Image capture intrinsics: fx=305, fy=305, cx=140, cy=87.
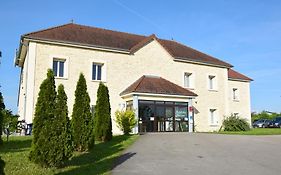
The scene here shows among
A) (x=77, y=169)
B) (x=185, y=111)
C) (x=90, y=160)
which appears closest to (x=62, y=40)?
(x=185, y=111)

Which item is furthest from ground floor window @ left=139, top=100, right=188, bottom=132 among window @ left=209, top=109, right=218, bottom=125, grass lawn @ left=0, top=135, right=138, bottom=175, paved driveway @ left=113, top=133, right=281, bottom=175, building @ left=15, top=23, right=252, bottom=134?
grass lawn @ left=0, top=135, right=138, bottom=175

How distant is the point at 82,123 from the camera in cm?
1303

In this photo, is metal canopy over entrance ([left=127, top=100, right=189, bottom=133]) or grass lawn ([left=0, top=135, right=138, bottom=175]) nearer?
grass lawn ([left=0, top=135, right=138, bottom=175])

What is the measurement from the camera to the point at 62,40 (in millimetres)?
22703

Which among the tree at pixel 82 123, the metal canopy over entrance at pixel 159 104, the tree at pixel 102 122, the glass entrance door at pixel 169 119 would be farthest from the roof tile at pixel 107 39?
the tree at pixel 82 123

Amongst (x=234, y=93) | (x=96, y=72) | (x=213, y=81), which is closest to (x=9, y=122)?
(x=96, y=72)

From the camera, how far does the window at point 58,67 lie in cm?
2252

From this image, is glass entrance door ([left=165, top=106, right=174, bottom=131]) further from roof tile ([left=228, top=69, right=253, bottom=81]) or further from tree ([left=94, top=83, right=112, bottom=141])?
roof tile ([left=228, top=69, right=253, bottom=81])

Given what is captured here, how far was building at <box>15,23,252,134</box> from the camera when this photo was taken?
2231cm

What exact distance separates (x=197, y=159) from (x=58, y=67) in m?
14.1

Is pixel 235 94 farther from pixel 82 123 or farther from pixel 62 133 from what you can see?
pixel 62 133

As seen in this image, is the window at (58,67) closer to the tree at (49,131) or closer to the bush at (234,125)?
the tree at (49,131)

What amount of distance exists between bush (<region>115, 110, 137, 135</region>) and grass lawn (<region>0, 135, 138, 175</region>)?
6.67m

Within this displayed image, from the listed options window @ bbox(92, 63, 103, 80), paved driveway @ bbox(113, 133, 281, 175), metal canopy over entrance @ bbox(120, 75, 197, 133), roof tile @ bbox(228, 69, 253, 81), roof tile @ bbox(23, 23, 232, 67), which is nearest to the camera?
paved driveway @ bbox(113, 133, 281, 175)
